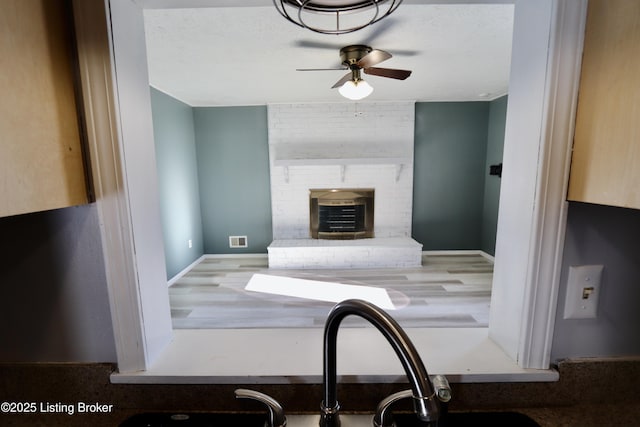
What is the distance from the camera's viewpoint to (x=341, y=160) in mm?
3748

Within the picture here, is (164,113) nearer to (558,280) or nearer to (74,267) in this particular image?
(74,267)

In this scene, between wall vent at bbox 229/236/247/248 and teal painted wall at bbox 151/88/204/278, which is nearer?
teal painted wall at bbox 151/88/204/278

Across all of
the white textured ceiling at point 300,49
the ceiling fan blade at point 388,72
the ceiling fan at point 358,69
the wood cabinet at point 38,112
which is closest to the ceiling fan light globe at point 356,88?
the ceiling fan at point 358,69

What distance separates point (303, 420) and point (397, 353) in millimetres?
365

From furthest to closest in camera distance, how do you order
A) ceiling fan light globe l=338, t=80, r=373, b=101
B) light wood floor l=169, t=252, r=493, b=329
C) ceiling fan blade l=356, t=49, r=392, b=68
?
light wood floor l=169, t=252, r=493, b=329, ceiling fan light globe l=338, t=80, r=373, b=101, ceiling fan blade l=356, t=49, r=392, b=68

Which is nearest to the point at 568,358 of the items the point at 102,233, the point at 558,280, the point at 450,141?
the point at 558,280

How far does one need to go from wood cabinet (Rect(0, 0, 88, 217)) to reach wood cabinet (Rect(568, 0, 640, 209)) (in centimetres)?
93

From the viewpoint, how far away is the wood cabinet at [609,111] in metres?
0.41

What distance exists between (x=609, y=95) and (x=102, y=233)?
1003mm

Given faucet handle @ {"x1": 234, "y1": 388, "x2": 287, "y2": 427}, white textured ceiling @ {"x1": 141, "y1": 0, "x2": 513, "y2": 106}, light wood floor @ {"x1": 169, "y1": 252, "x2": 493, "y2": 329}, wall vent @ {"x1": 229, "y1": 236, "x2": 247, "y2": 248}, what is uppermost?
white textured ceiling @ {"x1": 141, "y1": 0, "x2": 513, "y2": 106}

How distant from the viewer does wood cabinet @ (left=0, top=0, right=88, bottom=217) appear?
1.28 ft

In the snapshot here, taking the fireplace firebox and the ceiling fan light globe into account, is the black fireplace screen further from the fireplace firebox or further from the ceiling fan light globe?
the ceiling fan light globe

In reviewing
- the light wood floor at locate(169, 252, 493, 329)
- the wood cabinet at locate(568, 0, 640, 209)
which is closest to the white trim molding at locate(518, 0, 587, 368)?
the wood cabinet at locate(568, 0, 640, 209)

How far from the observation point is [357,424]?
0.59m
